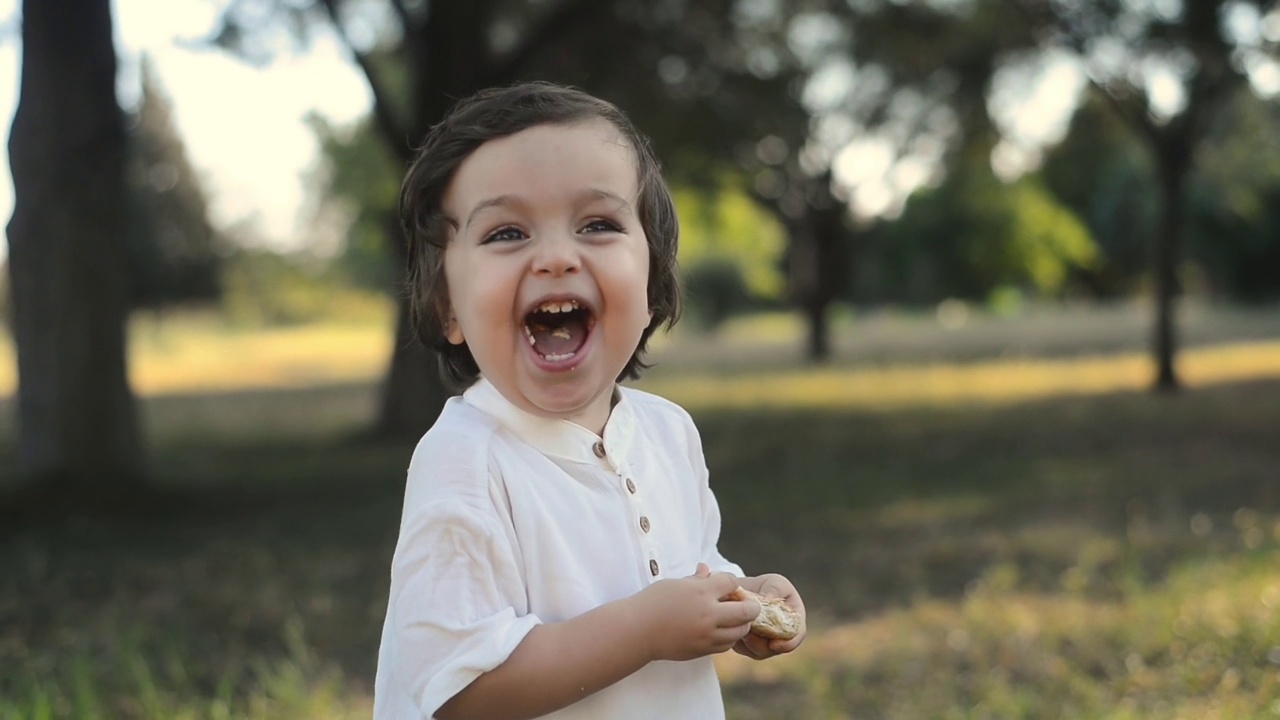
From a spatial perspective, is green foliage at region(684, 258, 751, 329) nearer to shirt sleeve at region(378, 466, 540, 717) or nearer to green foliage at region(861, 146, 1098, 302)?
green foliage at region(861, 146, 1098, 302)

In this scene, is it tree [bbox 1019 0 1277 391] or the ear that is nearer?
the ear

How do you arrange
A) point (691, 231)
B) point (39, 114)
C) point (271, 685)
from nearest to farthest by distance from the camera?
point (271, 685)
point (39, 114)
point (691, 231)

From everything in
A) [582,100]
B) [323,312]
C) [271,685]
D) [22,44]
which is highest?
[22,44]

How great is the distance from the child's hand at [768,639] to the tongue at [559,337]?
42 centimetres

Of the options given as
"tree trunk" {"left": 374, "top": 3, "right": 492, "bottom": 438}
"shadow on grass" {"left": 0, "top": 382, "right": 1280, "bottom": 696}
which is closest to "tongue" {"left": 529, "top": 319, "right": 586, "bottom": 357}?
"shadow on grass" {"left": 0, "top": 382, "right": 1280, "bottom": 696}

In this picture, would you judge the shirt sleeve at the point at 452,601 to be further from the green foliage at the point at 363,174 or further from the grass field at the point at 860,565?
the green foliage at the point at 363,174

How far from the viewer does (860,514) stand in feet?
29.0

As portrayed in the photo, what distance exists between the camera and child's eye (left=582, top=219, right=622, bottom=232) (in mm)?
1795

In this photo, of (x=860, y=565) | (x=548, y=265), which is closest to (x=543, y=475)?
(x=548, y=265)

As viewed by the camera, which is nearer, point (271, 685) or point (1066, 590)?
point (271, 685)

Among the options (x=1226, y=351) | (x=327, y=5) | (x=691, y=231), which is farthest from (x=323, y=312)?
(x=327, y=5)

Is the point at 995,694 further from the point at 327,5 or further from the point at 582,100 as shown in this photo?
the point at 327,5

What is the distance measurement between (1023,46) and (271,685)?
16.0 meters

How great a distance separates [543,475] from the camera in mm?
1787
